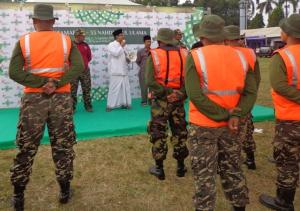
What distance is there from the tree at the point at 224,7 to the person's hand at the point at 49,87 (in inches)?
2715

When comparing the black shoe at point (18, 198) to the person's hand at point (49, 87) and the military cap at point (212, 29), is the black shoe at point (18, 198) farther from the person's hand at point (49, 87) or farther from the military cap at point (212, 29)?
the military cap at point (212, 29)

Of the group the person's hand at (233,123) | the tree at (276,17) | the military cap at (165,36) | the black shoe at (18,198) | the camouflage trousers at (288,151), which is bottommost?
the black shoe at (18,198)

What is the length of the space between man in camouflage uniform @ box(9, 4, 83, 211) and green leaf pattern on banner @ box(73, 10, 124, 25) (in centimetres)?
605

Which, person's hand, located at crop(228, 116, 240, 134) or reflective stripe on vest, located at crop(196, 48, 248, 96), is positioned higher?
reflective stripe on vest, located at crop(196, 48, 248, 96)

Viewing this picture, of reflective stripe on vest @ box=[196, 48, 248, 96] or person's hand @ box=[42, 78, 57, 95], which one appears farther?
person's hand @ box=[42, 78, 57, 95]

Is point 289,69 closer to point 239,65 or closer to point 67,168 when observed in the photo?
point 239,65

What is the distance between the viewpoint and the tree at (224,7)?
7025 centimetres

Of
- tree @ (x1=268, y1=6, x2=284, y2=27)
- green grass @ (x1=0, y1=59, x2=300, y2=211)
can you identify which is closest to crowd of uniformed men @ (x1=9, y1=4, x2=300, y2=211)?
green grass @ (x1=0, y1=59, x2=300, y2=211)

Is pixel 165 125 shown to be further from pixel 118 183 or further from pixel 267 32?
pixel 267 32

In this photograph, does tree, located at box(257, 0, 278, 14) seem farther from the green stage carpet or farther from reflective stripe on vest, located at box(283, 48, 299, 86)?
reflective stripe on vest, located at box(283, 48, 299, 86)

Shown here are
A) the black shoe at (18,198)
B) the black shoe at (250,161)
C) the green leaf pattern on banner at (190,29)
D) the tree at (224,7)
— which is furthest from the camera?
the tree at (224,7)

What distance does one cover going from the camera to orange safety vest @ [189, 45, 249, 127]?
287 cm

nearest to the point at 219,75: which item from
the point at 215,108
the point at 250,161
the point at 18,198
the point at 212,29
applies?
the point at 215,108

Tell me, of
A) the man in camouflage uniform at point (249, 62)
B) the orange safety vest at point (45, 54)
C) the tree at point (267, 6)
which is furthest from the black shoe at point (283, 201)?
the tree at point (267, 6)
